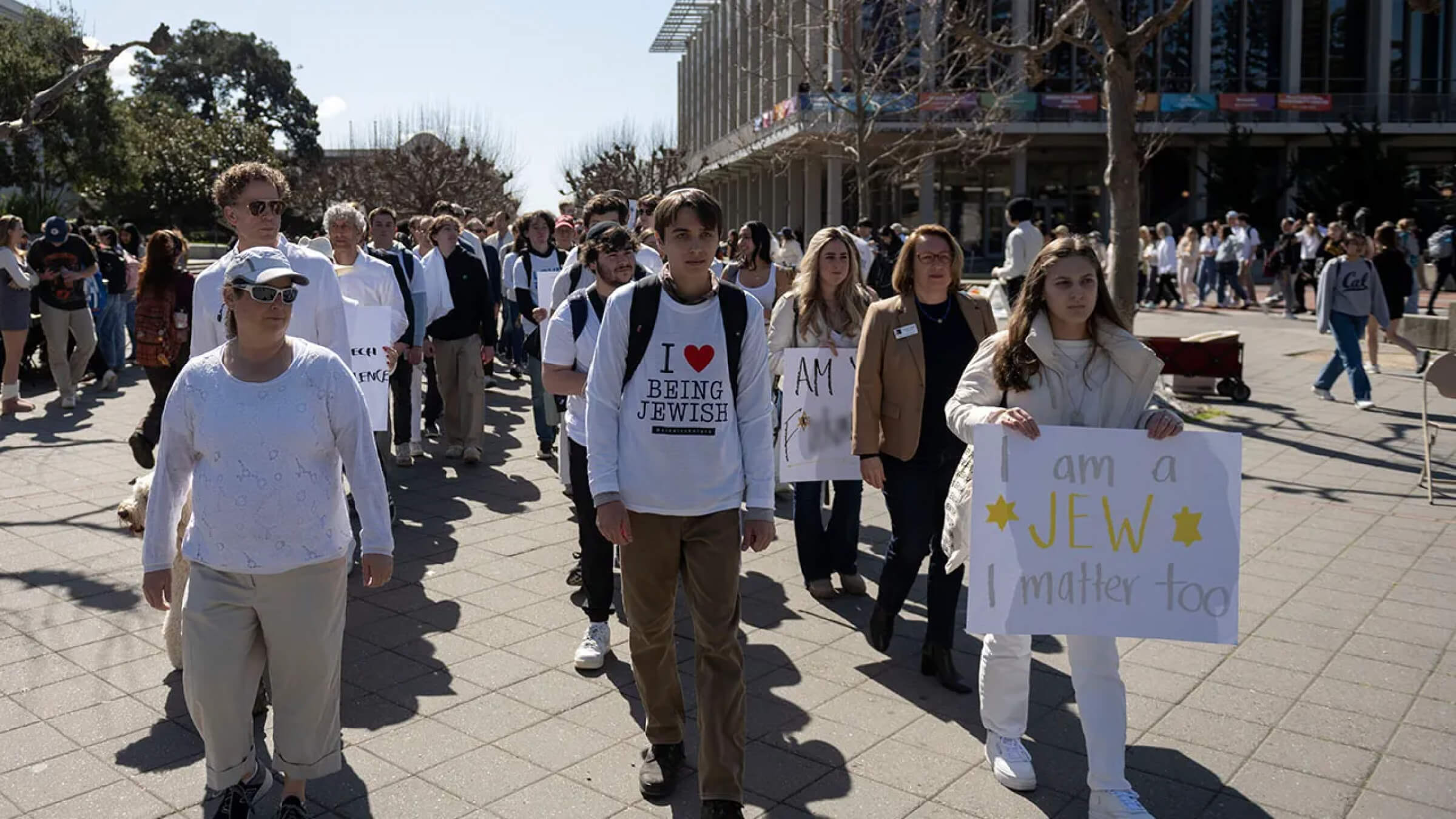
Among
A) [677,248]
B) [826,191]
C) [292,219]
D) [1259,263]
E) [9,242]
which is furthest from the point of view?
[292,219]

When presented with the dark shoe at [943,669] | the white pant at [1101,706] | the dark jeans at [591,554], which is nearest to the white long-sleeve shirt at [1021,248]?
the dark shoe at [943,669]

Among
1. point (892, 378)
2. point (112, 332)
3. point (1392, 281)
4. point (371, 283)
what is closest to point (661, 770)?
point (892, 378)

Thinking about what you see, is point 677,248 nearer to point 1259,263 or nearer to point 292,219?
point 1259,263

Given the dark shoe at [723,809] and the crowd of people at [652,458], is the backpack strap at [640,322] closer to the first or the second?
the crowd of people at [652,458]

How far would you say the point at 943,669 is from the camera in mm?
5238

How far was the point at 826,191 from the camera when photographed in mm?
51969

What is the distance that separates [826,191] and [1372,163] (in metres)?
21.3

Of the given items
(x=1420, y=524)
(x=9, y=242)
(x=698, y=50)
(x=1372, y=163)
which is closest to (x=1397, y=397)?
(x=1420, y=524)

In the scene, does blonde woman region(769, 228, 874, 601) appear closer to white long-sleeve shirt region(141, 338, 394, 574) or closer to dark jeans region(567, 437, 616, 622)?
dark jeans region(567, 437, 616, 622)

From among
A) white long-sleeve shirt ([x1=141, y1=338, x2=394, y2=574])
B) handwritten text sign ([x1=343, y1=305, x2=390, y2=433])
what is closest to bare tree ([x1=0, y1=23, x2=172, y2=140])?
A: handwritten text sign ([x1=343, y1=305, x2=390, y2=433])

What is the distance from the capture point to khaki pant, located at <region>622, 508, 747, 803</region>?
12.8ft

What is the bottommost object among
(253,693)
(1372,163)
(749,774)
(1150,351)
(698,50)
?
(749,774)

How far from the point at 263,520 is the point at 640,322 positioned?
129cm

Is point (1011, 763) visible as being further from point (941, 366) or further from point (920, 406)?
point (941, 366)
